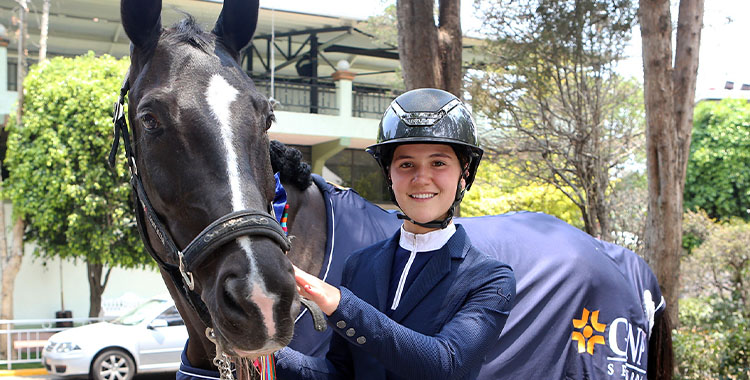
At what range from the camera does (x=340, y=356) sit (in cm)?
212

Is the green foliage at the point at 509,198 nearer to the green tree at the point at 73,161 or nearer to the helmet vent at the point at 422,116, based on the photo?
the green tree at the point at 73,161

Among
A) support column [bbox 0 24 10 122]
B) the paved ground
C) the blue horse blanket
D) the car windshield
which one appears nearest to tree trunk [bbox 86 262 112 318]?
the paved ground

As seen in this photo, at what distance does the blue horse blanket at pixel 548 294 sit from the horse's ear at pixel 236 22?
1138mm

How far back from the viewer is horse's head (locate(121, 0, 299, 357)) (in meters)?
1.48

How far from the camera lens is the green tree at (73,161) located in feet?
40.4

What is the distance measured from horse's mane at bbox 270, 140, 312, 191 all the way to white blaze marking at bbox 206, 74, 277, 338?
1071 mm

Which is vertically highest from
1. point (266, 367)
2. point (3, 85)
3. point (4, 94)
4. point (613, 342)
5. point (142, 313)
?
point (3, 85)

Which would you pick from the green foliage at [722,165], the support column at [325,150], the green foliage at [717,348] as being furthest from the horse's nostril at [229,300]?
the green foliage at [722,165]

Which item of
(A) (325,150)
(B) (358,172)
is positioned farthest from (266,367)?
(B) (358,172)

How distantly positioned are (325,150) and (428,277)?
1497 centimetres

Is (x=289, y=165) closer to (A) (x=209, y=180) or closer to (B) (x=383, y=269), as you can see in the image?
(B) (x=383, y=269)

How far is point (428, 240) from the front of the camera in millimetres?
2074

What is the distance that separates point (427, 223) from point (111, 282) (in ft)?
53.1

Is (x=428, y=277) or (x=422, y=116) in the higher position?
(x=422, y=116)
